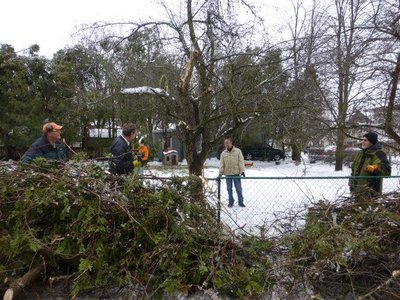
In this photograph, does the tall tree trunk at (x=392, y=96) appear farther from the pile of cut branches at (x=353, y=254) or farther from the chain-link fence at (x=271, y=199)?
the pile of cut branches at (x=353, y=254)

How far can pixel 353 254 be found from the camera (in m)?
2.66

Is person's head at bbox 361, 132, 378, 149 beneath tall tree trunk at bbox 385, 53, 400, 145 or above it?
beneath

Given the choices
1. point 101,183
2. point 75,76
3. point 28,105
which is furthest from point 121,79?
point 28,105

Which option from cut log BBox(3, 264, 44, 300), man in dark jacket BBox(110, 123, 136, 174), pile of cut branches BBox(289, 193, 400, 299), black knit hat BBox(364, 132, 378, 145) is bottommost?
cut log BBox(3, 264, 44, 300)

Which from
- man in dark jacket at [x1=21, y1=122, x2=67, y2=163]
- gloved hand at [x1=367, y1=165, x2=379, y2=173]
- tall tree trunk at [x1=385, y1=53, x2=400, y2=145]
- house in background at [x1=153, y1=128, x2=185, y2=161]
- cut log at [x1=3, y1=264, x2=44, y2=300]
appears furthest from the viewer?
house in background at [x1=153, y1=128, x2=185, y2=161]

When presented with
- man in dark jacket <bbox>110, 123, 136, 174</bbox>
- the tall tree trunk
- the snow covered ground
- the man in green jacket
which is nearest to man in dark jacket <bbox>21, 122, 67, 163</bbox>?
man in dark jacket <bbox>110, 123, 136, 174</bbox>

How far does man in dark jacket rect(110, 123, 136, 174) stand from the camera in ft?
12.6

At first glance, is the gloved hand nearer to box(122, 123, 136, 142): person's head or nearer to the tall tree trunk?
the tall tree trunk

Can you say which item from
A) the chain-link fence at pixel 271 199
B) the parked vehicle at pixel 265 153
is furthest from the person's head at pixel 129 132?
the parked vehicle at pixel 265 153

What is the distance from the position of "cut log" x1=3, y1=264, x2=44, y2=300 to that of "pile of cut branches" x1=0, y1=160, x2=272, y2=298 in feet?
0.04

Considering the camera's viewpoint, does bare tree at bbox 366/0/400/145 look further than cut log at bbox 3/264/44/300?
Yes

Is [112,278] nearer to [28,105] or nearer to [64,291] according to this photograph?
[64,291]

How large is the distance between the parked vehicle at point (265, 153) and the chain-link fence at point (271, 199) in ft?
63.9

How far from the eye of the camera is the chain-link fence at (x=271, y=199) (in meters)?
3.28
